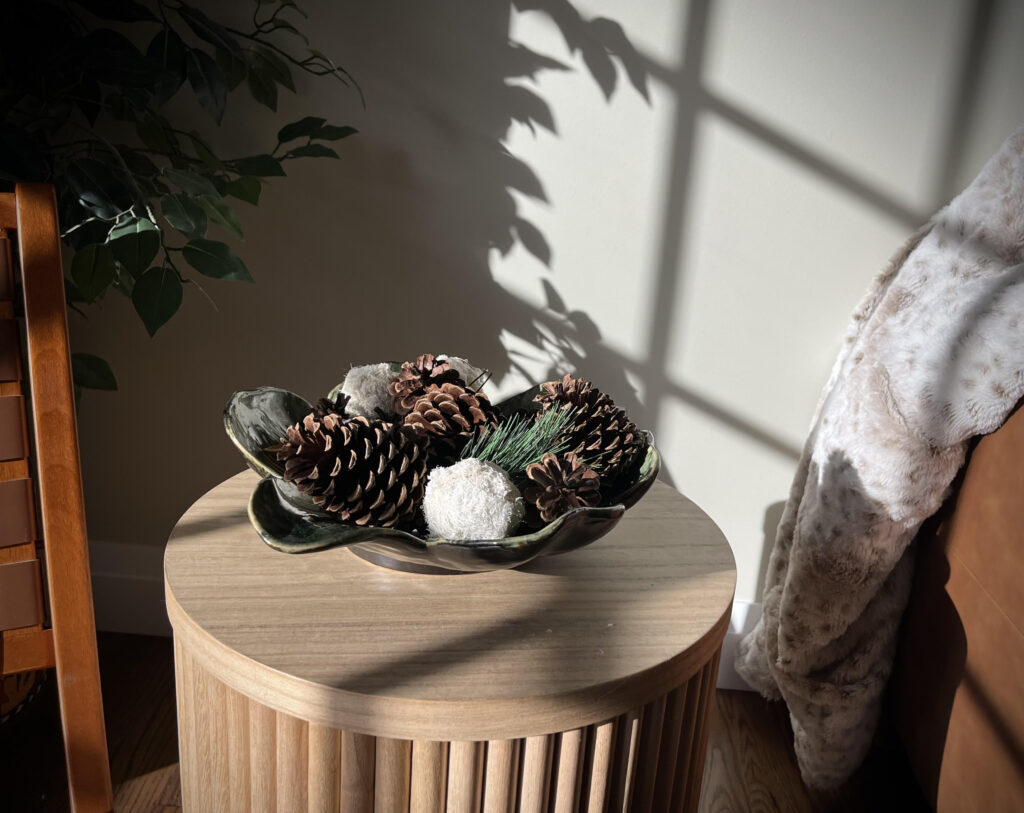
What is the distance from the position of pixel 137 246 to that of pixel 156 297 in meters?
0.07

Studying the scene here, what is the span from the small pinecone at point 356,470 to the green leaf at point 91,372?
652 millimetres

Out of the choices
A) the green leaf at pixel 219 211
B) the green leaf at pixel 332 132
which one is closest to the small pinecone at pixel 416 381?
the green leaf at pixel 219 211

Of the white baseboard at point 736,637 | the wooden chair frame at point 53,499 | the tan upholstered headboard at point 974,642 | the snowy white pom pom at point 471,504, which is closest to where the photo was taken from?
the wooden chair frame at point 53,499

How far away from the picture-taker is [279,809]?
0.73 metres

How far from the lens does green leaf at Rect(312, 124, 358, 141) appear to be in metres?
1.24

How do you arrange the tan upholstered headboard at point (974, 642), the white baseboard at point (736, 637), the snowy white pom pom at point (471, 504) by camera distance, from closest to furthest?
the snowy white pom pom at point (471, 504), the tan upholstered headboard at point (974, 642), the white baseboard at point (736, 637)

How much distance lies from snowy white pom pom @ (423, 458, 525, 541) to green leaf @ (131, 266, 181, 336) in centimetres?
52

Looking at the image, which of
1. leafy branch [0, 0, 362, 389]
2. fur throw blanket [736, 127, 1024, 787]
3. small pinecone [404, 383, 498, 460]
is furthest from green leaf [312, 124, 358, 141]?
fur throw blanket [736, 127, 1024, 787]

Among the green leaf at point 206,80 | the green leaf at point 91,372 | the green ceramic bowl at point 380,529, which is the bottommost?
the green leaf at point 91,372

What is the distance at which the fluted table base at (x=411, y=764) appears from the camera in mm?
676

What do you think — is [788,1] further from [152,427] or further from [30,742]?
[30,742]

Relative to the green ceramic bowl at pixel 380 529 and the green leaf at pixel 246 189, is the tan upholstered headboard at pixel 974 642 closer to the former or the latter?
the green ceramic bowl at pixel 380 529

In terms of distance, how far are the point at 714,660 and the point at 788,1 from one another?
98cm

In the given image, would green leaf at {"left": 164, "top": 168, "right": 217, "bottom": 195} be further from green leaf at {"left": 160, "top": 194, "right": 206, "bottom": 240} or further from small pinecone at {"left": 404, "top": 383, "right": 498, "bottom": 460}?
small pinecone at {"left": 404, "top": 383, "right": 498, "bottom": 460}
